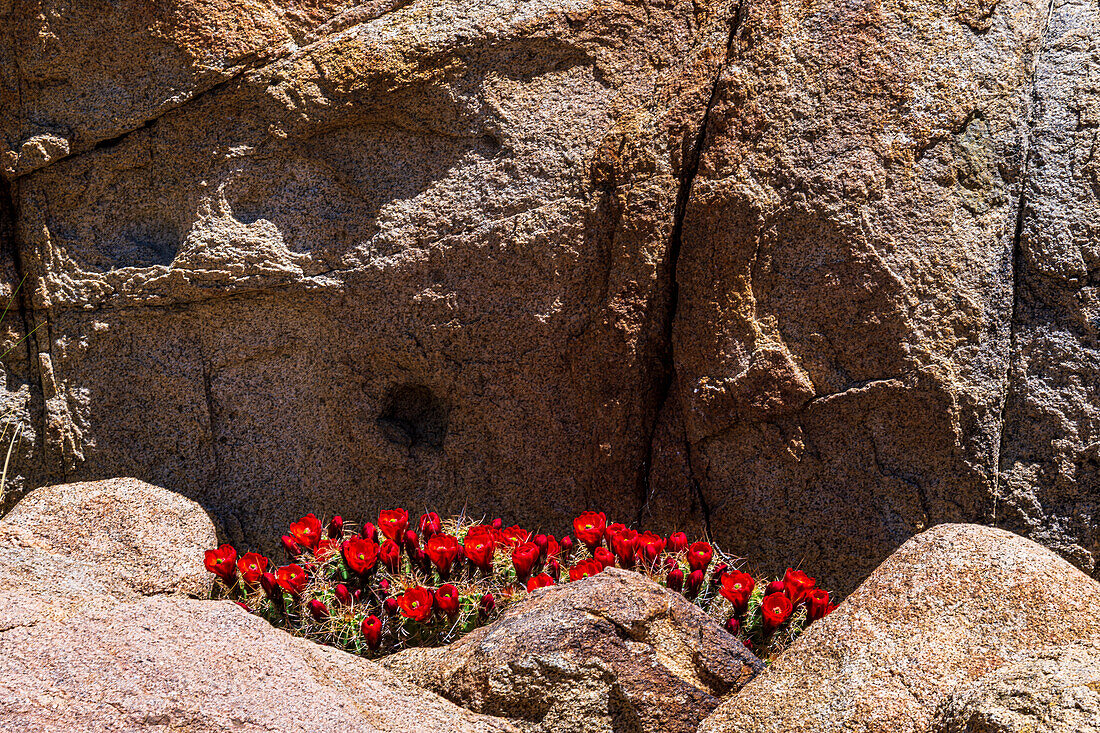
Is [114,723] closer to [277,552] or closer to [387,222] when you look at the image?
[277,552]

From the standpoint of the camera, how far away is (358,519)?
4340 mm

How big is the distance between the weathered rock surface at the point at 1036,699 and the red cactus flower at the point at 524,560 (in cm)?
145

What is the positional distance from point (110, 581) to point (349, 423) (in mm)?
1332

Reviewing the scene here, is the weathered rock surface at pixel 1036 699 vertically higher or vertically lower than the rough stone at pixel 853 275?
lower

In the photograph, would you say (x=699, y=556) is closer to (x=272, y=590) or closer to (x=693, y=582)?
(x=693, y=582)

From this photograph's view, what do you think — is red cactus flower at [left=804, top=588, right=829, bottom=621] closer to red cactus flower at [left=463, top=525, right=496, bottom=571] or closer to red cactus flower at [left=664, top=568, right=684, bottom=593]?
red cactus flower at [left=664, top=568, right=684, bottom=593]

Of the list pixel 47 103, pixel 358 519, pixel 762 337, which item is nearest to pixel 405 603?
pixel 358 519

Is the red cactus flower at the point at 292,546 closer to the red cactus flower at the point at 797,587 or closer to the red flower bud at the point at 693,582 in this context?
the red flower bud at the point at 693,582

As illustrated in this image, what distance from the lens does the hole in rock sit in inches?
172

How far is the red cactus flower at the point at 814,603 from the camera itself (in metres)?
3.11

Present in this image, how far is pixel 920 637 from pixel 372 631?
5.23 feet

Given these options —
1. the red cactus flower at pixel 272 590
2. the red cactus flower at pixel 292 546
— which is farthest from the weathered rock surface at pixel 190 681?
the red cactus flower at pixel 292 546

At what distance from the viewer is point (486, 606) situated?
3.05 m

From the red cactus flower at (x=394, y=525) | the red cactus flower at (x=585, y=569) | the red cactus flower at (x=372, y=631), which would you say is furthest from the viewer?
the red cactus flower at (x=394, y=525)
